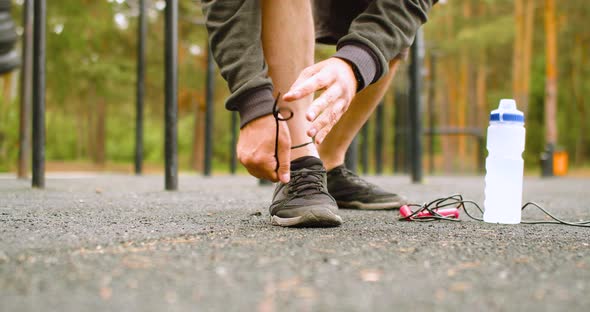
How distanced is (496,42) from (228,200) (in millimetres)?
11596

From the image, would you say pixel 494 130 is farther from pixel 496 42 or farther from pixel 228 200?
pixel 496 42

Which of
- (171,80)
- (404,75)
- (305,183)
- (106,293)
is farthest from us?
(404,75)

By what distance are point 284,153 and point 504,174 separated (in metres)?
0.71

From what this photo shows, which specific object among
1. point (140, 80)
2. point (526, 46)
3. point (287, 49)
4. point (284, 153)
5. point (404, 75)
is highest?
point (526, 46)

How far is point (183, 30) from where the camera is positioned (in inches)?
406

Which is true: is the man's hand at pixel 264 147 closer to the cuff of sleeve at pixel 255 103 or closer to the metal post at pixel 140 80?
the cuff of sleeve at pixel 255 103

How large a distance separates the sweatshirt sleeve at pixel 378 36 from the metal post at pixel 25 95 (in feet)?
5.77

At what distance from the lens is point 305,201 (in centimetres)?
115

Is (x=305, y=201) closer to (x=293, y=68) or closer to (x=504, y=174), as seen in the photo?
(x=293, y=68)

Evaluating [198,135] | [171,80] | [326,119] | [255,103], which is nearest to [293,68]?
[255,103]

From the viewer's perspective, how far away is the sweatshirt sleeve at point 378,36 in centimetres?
107

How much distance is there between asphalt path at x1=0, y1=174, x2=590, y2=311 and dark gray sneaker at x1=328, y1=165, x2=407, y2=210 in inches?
15.9

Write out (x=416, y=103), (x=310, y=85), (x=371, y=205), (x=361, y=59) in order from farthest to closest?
(x=416, y=103) < (x=371, y=205) < (x=361, y=59) < (x=310, y=85)

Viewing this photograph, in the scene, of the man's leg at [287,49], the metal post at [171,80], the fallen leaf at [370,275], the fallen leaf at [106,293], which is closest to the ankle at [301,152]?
the man's leg at [287,49]
